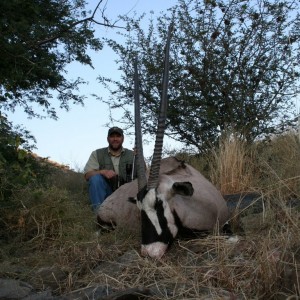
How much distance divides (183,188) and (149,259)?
78 centimetres

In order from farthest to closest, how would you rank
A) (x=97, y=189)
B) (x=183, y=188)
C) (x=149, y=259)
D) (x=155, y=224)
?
(x=97, y=189) → (x=183, y=188) → (x=155, y=224) → (x=149, y=259)

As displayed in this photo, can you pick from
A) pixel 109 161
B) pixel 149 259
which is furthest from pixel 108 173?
pixel 149 259

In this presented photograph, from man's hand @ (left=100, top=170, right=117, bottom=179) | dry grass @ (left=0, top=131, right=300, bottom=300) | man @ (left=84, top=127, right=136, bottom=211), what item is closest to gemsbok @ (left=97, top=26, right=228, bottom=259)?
dry grass @ (left=0, top=131, right=300, bottom=300)

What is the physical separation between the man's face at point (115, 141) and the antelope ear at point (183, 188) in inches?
96.0

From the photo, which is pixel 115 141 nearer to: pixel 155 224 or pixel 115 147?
pixel 115 147

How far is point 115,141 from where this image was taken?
6828 millimetres

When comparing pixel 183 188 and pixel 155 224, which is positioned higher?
pixel 183 188

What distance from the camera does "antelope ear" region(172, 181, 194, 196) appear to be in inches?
174

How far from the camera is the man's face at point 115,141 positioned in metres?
6.82

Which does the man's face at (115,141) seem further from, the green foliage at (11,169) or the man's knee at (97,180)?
the green foliage at (11,169)

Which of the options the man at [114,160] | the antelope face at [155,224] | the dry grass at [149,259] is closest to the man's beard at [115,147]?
the man at [114,160]

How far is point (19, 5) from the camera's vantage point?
7043 millimetres

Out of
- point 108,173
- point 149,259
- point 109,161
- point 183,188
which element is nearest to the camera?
point 149,259

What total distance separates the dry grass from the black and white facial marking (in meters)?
0.09
